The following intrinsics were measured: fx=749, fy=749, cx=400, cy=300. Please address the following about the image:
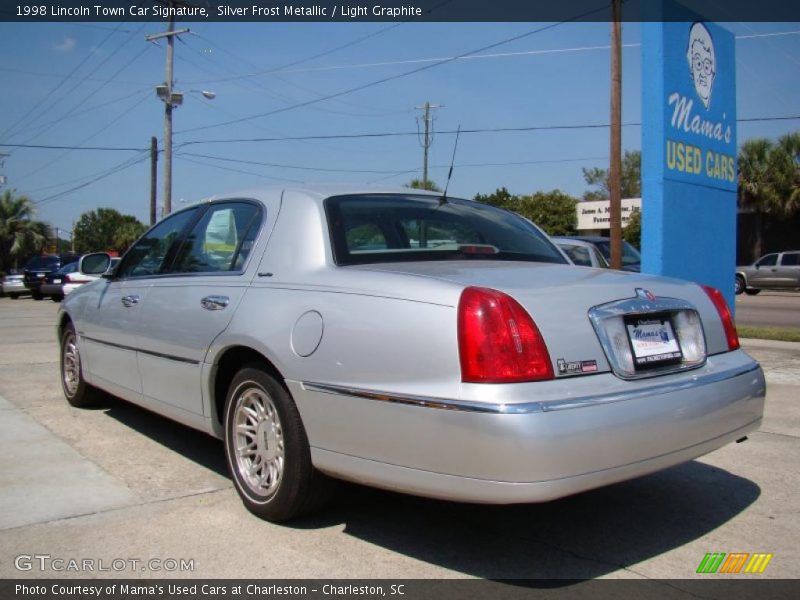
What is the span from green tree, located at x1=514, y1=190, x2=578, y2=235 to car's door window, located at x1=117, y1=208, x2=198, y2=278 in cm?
4488

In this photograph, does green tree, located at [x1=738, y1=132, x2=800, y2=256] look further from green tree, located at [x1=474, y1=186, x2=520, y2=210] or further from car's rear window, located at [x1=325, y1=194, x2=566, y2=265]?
car's rear window, located at [x1=325, y1=194, x2=566, y2=265]

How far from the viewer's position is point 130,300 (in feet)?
15.7

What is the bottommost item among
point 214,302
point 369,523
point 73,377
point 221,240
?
point 369,523

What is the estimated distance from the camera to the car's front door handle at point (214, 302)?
3793 millimetres

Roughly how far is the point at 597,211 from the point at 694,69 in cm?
3563

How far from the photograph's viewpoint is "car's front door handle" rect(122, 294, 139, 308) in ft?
15.5

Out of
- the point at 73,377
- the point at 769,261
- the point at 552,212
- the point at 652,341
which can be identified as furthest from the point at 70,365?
the point at 552,212

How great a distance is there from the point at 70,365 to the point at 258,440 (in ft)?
10.2

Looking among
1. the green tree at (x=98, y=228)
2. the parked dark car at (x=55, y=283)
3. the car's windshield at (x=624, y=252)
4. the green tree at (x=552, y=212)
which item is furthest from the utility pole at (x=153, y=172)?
the green tree at (x=98, y=228)

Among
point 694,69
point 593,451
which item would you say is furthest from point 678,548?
point 694,69

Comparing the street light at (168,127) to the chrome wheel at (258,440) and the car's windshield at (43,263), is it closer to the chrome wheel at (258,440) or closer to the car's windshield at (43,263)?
the car's windshield at (43,263)

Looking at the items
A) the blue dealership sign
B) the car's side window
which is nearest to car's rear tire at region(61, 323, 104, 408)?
the car's side window

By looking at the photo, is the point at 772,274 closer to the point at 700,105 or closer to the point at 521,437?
the point at 700,105

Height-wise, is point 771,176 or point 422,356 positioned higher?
point 771,176
